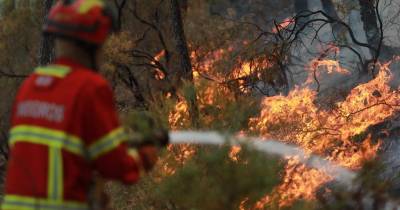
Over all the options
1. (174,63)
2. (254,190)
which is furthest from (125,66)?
(254,190)

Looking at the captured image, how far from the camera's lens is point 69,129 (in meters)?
2.03

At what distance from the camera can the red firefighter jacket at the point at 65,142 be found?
2.02 metres

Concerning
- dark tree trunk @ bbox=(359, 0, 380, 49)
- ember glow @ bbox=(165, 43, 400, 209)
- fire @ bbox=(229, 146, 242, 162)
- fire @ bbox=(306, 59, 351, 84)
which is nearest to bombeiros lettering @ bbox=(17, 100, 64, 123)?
fire @ bbox=(229, 146, 242, 162)

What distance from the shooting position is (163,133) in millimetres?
2312

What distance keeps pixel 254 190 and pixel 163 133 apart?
59.8 inches

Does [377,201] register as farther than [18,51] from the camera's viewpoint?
No

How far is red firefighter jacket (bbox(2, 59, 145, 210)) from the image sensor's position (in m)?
2.02

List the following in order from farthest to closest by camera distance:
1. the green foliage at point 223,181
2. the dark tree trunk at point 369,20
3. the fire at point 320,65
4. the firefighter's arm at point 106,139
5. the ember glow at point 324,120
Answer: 1. the dark tree trunk at point 369,20
2. the fire at point 320,65
3. the ember glow at point 324,120
4. the green foliage at point 223,181
5. the firefighter's arm at point 106,139

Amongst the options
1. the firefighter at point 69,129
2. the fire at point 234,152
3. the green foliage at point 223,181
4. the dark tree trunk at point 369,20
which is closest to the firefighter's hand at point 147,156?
the firefighter at point 69,129

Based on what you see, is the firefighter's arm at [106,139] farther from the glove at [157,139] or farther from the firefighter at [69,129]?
the glove at [157,139]

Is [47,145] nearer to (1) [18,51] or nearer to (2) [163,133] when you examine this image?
(2) [163,133]

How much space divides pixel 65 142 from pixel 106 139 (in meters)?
0.14

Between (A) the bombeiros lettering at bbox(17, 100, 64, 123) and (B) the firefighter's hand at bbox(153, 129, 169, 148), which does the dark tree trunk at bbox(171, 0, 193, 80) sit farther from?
(A) the bombeiros lettering at bbox(17, 100, 64, 123)

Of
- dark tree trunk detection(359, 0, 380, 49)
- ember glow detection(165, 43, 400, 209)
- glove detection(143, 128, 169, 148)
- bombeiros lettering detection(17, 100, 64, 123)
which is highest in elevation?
dark tree trunk detection(359, 0, 380, 49)
